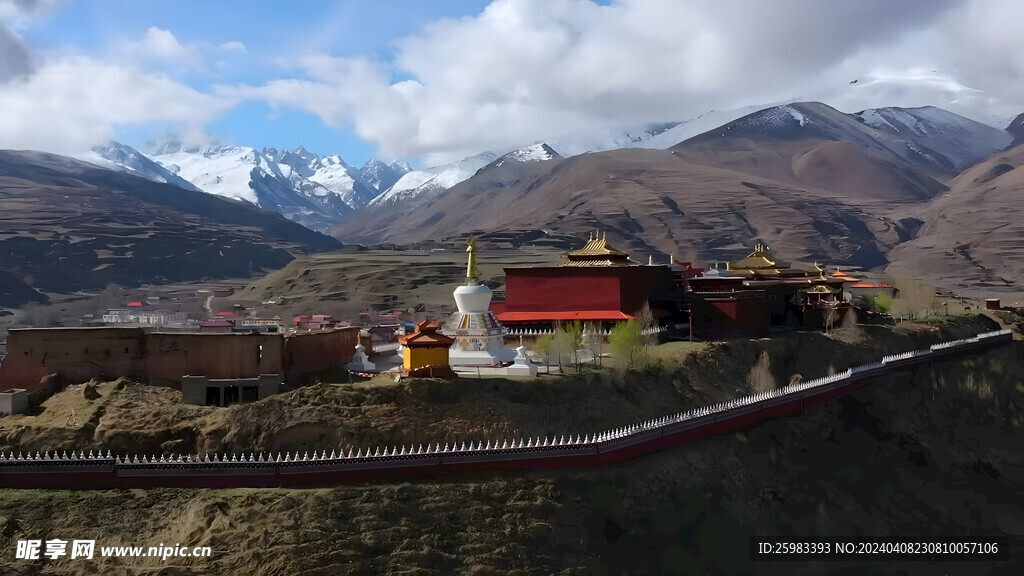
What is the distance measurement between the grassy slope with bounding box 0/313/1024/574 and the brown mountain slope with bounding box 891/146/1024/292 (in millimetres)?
95992

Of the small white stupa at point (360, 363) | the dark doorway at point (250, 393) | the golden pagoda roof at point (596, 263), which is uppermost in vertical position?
the golden pagoda roof at point (596, 263)

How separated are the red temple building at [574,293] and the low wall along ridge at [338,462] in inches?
489

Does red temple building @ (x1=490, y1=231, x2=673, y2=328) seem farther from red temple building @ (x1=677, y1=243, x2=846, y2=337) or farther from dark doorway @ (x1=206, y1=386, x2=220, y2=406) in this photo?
dark doorway @ (x1=206, y1=386, x2=220, y2=406)

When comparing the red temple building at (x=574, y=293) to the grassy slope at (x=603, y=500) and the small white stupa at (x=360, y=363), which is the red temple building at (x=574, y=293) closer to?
the grassy slope at (x=603, y=500)

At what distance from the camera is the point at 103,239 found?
14138 centimetres

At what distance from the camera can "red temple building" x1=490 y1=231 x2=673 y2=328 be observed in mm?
45906

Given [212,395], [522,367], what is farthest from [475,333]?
[212,395]

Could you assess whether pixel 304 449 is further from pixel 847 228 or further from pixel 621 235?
pixel 847 228

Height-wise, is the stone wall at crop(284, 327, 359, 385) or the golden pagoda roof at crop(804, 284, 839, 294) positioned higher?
the golden pagoda roof at crop(804, 284, 839, 294)

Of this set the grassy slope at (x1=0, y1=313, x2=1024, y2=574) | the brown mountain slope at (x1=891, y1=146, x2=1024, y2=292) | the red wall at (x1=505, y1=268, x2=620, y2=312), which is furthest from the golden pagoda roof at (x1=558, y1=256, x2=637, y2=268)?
the brown mountain slope at (x1=891, y1=146, x2=1024, y2=292)

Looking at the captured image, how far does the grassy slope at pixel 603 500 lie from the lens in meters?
25.0

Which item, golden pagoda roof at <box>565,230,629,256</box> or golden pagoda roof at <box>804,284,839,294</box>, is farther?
golden pagoda roof at <box>804,284,839,294</box>

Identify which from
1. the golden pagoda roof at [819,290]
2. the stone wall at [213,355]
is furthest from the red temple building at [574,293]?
the stone wall at [213,355]

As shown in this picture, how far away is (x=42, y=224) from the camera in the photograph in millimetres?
140375
